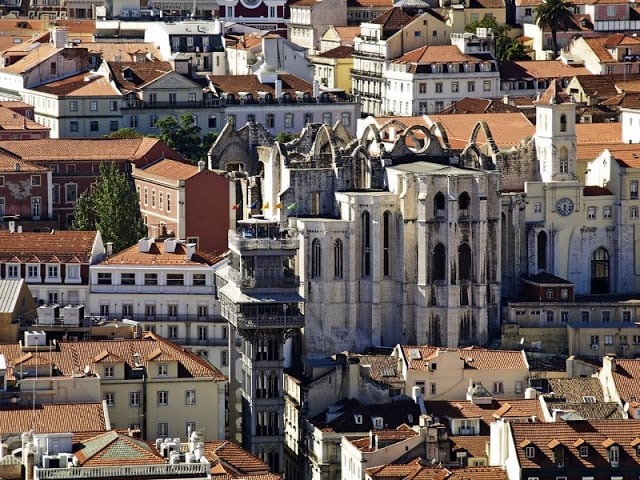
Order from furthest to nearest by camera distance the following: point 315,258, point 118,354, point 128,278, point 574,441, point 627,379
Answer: point 315,258 → point 128,278 → point 627,379 → point 118,354 → point 574,441

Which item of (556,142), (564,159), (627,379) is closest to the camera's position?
(627,379)

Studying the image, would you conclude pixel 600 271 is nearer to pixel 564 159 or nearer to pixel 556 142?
pixel 564 159

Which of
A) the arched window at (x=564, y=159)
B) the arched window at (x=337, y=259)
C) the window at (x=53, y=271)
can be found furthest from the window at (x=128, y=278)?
the arched window at (x=564, y=159)

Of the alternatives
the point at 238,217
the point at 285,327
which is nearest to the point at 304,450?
the point at 285,327

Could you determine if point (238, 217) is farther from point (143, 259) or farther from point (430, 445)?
point (430, 445)

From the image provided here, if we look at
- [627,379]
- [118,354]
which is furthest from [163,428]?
[627,379]

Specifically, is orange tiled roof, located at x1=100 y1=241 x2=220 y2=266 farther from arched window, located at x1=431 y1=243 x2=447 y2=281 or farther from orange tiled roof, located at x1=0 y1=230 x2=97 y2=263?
arched window, located at x1=431 y1=243 x2=447 y2=281

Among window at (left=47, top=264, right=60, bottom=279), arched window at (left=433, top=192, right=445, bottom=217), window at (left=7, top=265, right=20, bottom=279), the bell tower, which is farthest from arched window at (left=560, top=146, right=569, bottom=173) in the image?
window at (left=7, top=265, right=20, bottom=279)
